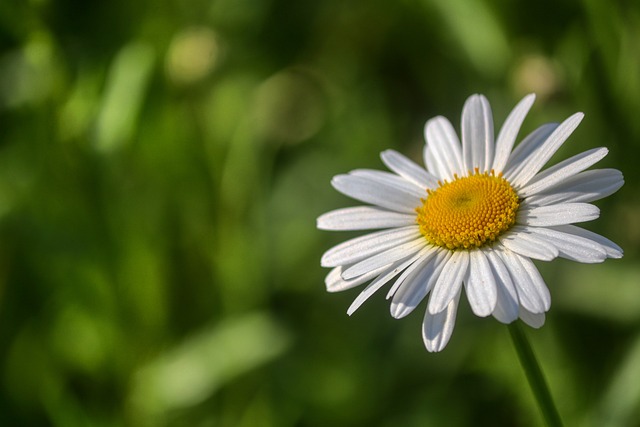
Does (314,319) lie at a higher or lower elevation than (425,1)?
lower

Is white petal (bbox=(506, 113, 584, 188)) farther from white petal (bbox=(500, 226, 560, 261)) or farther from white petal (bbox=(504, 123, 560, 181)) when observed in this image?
white petal (bbox=(500, 226, 560, 261))

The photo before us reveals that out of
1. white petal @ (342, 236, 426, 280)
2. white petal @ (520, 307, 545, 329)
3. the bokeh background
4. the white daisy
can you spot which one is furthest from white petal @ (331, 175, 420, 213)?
the bokeh background

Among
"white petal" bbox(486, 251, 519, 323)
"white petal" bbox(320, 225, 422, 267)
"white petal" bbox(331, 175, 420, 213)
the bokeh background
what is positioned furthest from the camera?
the bokeh background

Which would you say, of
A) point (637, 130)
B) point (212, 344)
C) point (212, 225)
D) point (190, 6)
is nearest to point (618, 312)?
point (637, 130)

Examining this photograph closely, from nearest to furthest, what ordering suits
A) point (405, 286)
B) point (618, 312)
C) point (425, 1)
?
→ point (405, 286), point (618, 312), point (425, 1)

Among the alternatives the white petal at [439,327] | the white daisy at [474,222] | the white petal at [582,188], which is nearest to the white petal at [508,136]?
the white daisy at [474,222]

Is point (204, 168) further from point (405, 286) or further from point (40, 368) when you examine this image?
point (405, 286)

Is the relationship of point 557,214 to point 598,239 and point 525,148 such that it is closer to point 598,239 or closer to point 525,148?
point 598,239
